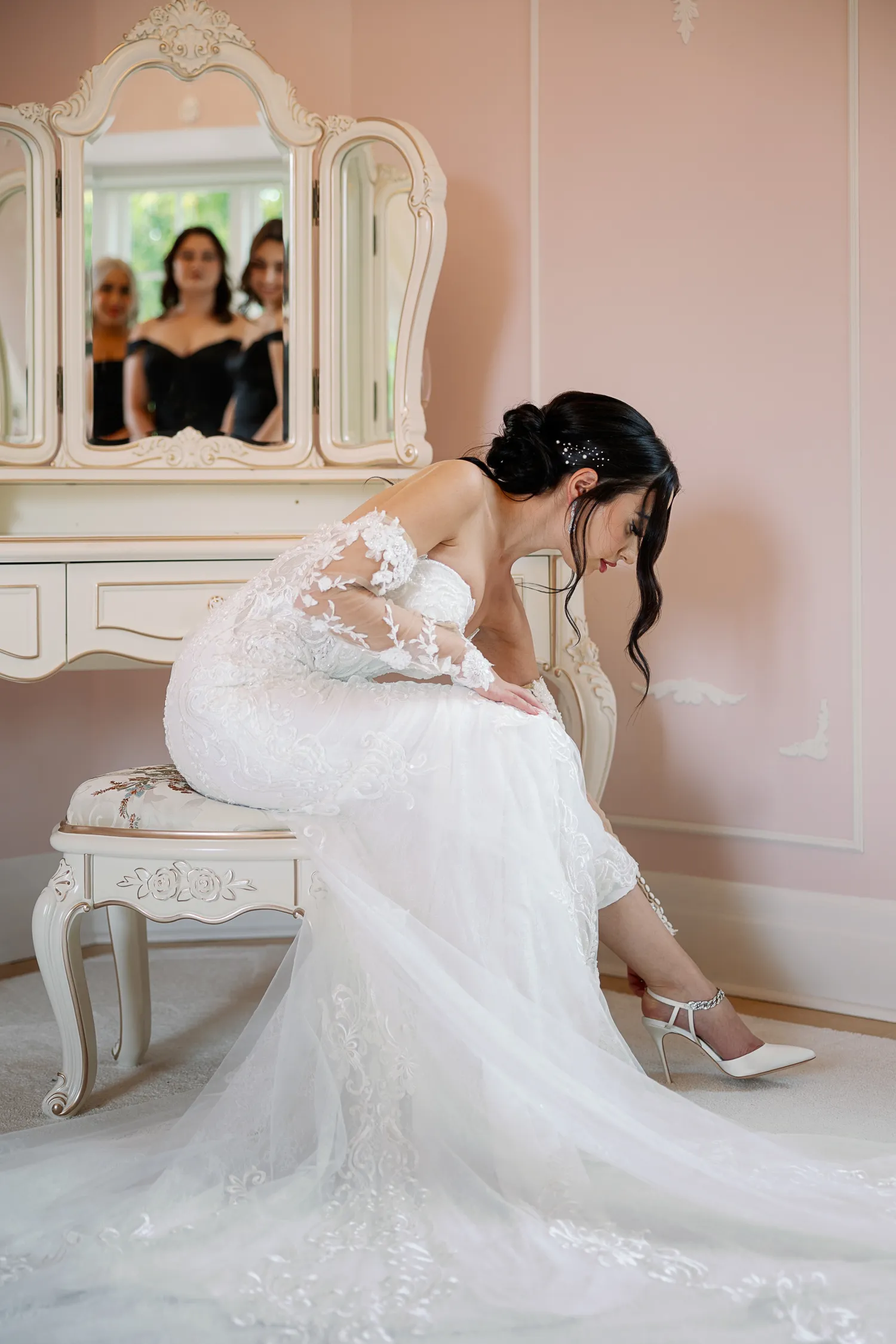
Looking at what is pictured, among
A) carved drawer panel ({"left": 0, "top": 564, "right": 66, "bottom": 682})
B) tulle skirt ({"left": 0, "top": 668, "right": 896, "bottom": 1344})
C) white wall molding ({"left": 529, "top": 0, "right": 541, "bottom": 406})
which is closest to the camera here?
tulle skirt ({"left": 0, "top": 668, "right": 896, "bottom": 1344})

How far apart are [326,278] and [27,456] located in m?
0.81

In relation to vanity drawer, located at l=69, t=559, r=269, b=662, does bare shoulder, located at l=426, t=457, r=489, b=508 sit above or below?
above

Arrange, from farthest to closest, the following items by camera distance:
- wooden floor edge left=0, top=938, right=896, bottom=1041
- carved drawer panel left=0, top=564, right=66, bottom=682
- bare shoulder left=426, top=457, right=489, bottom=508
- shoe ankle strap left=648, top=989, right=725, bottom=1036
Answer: wooden floor edge left=0, top=938, right=896, bottom=1041 → carved drawer panel left=0, top=564, right=66, bottom=682 → shoe ankle strap left=648, top=989, right=725, bottom=1036 → bare shoulder left=426, top=457, right=489, bottom=508

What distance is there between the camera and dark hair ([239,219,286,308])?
8.98ft

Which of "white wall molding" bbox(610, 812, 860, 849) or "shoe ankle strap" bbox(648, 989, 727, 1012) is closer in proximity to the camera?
"shoe ankle strap" bbox(648, 989, 727, 1012)

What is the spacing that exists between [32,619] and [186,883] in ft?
2.16

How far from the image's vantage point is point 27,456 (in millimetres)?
2691

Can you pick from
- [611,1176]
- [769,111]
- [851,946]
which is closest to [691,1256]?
[611,1176]

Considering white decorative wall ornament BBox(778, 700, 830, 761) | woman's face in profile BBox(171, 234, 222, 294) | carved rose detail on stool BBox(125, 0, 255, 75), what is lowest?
white decorative wall ornament BBox(778, 700, 830, 761)

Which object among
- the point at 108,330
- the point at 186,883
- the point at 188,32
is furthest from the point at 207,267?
the point at 186,883

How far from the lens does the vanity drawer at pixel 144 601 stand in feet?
7.30

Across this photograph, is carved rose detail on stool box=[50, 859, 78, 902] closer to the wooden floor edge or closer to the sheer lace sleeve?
the sheer lace sleeve

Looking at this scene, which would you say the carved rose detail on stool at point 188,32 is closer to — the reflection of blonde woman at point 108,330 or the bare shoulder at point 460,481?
the reflection of blonde woman at point 108,330

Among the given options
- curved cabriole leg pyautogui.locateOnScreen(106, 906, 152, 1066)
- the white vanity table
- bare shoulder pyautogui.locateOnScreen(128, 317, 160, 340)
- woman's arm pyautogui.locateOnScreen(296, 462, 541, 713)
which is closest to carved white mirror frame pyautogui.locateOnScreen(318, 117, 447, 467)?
the white vanity table
